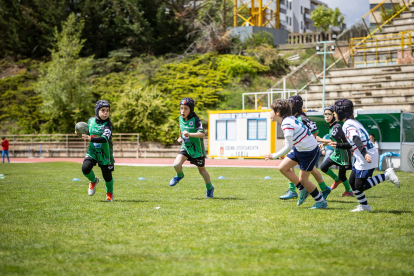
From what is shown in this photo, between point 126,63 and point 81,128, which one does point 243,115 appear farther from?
point 126,63

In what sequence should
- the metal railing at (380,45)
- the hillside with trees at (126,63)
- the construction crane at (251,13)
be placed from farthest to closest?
the construction crane at (251,13), the hillside with trees at (126,63), the metal railing at (380,45)

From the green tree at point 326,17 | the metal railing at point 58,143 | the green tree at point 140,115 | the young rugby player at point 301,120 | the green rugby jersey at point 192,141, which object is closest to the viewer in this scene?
the young rugby player at point 301,120

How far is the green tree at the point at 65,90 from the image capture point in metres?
34.3

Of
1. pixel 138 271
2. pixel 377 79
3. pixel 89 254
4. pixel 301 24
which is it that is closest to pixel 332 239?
pixel 138 271

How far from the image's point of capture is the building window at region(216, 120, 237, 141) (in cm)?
2642

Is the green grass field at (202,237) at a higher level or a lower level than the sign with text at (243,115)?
lower

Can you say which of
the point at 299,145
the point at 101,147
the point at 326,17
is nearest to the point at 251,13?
the point at 326,17

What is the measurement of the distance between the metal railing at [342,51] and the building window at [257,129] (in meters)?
3.70

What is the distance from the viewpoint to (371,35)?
34594mm

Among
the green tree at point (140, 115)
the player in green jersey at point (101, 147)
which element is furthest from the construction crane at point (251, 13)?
the player in green jersey at point (101, 147)

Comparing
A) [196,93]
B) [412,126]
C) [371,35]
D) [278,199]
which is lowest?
[278,199]

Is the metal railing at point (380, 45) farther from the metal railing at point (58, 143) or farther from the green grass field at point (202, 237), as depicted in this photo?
the green grass field at point (202, 237)

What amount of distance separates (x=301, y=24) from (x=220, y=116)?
190 feet

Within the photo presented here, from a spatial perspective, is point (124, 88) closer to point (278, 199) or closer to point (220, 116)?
point (220, 116)
